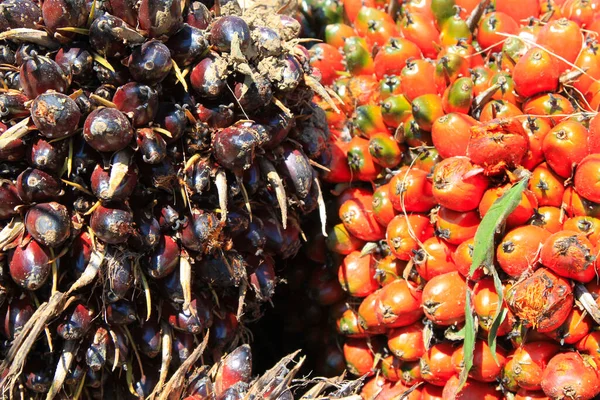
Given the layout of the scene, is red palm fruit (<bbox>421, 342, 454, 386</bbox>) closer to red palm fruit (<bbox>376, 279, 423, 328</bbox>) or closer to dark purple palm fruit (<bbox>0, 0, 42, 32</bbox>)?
red palm fruit (<bbox>376, 279, 423, 328</bbox>)

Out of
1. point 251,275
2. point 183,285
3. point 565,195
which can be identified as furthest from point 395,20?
point 183,285

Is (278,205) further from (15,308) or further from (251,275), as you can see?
(15,308)

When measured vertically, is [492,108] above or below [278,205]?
above

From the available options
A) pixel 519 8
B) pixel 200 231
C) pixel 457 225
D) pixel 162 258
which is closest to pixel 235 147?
pixel 200 231

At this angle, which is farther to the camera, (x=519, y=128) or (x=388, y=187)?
(x=388, y=187)

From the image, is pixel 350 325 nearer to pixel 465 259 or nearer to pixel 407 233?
pixel 407 233

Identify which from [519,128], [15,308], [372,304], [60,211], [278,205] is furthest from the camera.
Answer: [372,304]
